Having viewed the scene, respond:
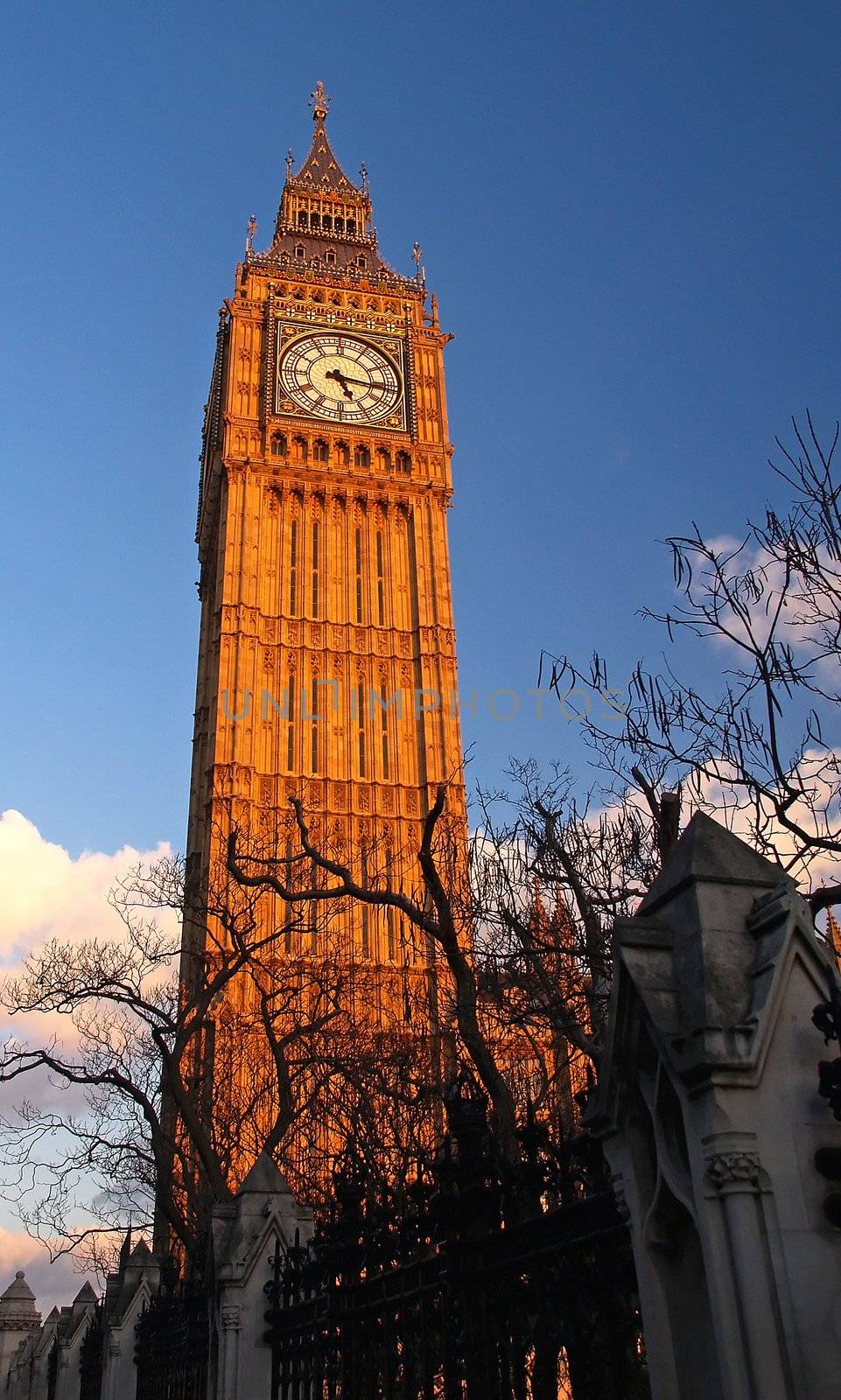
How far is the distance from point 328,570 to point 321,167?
28375 millimetres

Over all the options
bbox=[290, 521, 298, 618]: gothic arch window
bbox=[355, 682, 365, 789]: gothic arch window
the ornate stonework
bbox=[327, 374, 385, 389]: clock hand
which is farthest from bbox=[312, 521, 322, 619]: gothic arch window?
the ornate stonework

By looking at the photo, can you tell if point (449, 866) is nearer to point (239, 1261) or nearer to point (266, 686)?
point (239, 1261)

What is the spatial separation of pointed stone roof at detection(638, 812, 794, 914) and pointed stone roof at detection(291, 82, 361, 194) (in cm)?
6033

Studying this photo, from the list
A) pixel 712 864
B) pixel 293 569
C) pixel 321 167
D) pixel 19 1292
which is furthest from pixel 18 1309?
pixel 321 167

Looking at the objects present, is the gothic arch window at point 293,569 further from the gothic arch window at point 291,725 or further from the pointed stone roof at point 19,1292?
the pointed stone roof at point 19,1292

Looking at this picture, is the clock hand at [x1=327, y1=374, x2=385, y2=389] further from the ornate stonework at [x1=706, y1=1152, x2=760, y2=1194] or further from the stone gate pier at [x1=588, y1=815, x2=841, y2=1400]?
the ornate stonework at [x1=706, y1=1152, x2=760, y2=1194]

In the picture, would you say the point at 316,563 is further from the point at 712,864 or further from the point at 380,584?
the point at 712,864

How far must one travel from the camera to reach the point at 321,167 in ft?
201

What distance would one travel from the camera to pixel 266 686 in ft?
130

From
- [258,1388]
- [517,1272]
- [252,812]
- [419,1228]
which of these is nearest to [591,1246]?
[517,1272]

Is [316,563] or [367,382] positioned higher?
[367,382]

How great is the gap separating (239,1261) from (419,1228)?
8.11ft

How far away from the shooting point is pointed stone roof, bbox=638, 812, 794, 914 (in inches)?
123

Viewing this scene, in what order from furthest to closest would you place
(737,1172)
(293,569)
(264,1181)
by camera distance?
(293,569)
(264,1181)
(737,1172)
